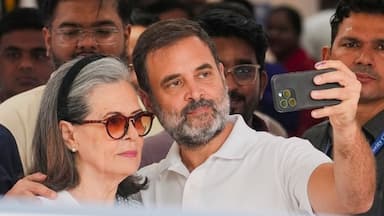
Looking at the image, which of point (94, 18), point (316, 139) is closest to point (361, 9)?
point (316, 139)

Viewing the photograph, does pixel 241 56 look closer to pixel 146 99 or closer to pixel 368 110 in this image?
pixel 368 110

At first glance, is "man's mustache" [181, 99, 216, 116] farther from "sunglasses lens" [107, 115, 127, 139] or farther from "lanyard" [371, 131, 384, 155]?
"lanyard" [371, 131, 384, 155]

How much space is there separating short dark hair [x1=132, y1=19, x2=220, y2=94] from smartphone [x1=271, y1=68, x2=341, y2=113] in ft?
2.01

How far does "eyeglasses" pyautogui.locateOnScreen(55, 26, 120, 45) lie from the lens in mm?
5023

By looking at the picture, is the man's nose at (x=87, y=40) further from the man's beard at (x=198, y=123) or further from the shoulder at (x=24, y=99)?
the man's beard at (x=198, y=123)

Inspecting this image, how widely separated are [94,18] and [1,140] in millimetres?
1082

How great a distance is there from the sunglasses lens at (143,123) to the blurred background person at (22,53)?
1728mm

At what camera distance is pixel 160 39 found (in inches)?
161

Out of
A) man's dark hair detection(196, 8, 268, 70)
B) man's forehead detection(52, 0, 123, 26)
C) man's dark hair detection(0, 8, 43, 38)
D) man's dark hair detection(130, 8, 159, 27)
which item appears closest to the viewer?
man's forehead detection(52, 0, 123, 26)

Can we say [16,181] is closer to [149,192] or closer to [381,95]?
[149,192]

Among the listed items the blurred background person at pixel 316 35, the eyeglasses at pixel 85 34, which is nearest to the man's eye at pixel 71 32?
the eyeglasses at pixel 85 34

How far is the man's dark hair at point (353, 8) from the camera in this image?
4.78 meters

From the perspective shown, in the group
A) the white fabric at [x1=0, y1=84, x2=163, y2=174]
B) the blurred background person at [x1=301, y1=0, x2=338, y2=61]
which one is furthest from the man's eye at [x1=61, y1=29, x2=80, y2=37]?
the blurred background person at [x1=301, y1=0, x2=338, y2=61]

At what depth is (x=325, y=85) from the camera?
11.4ft
